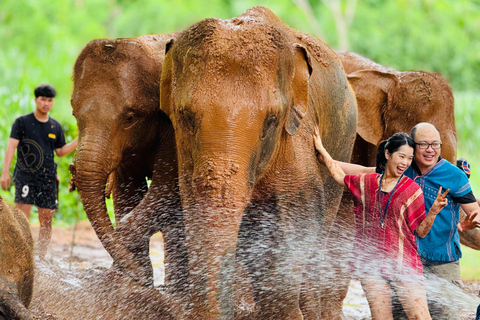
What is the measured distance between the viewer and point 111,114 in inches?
200

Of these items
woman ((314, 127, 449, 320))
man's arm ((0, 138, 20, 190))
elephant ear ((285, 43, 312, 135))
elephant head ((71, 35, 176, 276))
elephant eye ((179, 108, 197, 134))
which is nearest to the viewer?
elephant eye ((179, 108, 197, 134))

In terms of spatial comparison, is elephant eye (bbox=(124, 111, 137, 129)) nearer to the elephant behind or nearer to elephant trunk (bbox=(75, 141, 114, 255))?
elephant trunk (bbox=(75, 141, 114, 255))

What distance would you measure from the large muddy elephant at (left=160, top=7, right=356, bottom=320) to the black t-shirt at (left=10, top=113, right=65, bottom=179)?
9.07ft

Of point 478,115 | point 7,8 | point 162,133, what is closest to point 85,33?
point 7,8

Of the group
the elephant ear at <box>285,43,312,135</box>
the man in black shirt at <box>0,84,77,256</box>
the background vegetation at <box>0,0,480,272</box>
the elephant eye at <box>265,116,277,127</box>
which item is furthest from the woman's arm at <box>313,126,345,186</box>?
the background vegetation at <box>0,0,480,272</box>

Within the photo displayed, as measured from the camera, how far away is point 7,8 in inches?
754

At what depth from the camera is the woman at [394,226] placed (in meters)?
4.29

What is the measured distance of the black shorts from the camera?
731 centimetres

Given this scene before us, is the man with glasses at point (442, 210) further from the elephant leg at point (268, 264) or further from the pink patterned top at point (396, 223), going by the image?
the elephant leg at point (268, 264)

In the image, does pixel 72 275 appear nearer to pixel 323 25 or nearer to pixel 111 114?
pixel 111 114

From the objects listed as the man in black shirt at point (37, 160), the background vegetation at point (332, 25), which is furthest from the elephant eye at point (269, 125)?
the background vegetation at point (332, 25)

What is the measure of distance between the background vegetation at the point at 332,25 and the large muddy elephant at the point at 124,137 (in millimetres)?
12036

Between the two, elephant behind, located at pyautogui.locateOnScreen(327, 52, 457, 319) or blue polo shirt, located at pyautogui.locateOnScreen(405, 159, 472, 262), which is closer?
blue polo shirt, located at pyautogui.locateOnScreen(405, 159, 472, 262)

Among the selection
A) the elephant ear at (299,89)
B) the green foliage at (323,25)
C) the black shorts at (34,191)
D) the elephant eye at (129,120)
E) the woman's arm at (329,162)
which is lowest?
the black shorts at (34,191)
